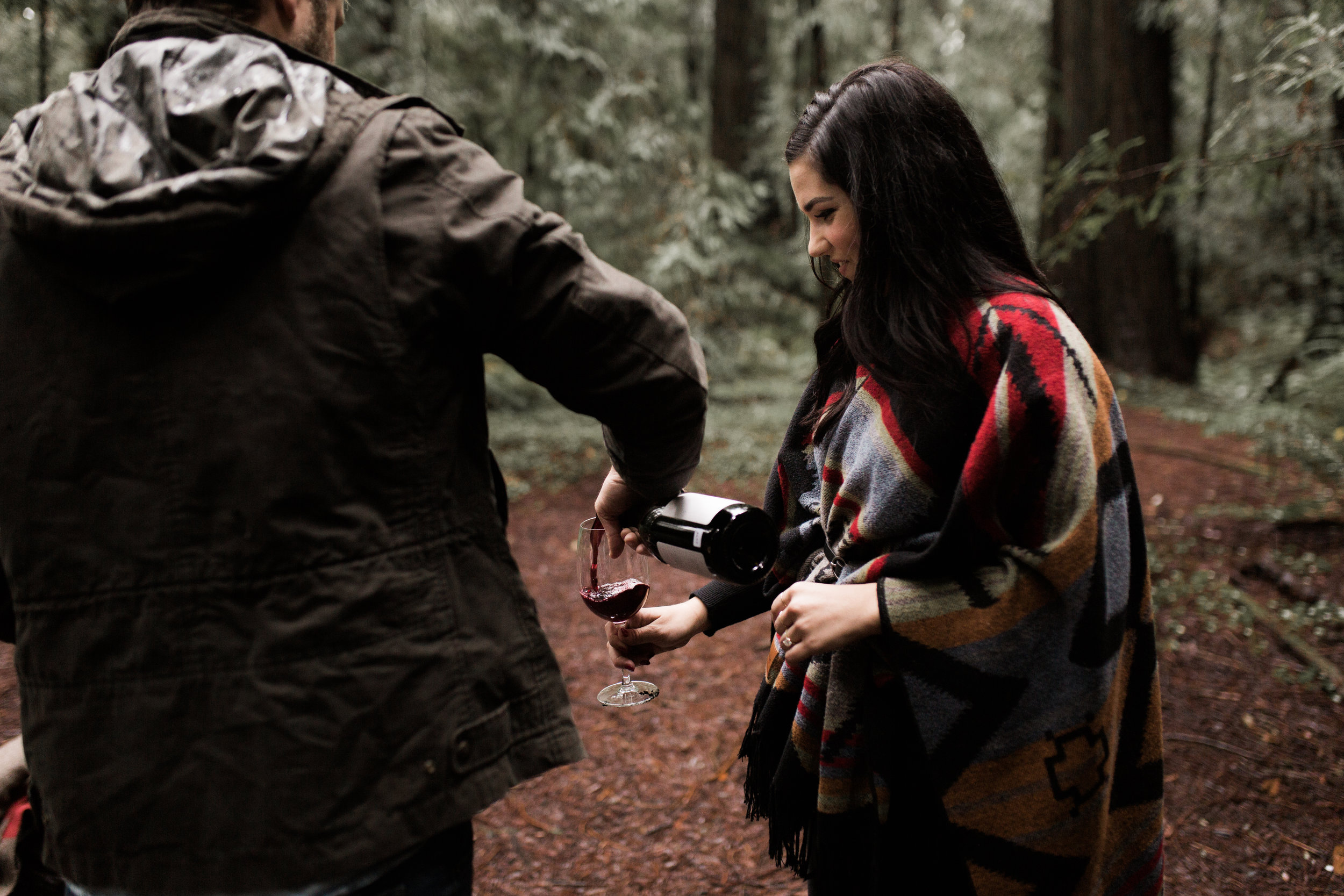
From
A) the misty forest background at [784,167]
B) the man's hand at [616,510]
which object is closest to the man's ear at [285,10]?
the man's hand at [616,510]

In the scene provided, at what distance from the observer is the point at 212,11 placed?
3.95ft

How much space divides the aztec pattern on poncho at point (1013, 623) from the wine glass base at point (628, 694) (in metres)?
0.54

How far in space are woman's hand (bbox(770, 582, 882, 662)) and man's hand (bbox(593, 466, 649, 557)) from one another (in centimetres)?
35

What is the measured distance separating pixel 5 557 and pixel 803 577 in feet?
4.75

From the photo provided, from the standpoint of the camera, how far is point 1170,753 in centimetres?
349

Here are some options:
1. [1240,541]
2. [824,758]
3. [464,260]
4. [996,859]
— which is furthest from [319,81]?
[1240,541]

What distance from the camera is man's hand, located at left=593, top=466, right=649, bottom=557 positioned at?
1.70 metres

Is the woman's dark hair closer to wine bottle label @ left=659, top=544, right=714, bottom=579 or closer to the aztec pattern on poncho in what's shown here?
the aztec pattern on poncho

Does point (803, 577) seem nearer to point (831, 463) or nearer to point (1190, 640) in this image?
point (831, 463)

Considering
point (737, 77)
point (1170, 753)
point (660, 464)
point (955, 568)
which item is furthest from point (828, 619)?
point (737, 77)

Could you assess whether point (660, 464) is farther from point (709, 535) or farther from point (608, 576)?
point (608, 576)

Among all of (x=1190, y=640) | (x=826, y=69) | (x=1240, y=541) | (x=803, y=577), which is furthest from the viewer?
(x=826, y=69)

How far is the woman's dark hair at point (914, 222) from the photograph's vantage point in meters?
1.68

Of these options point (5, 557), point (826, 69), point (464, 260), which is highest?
point (826, 69)
